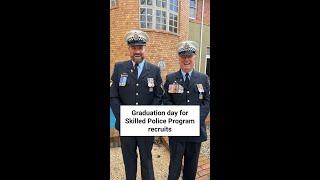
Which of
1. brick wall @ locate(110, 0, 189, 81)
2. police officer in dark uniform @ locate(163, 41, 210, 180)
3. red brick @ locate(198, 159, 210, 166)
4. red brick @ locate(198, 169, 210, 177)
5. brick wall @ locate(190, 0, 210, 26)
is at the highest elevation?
brick wall @ locate(190, 0, 210, 26)

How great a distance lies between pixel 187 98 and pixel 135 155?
71 centimetres

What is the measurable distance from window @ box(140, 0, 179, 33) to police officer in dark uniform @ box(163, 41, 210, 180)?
0.25m

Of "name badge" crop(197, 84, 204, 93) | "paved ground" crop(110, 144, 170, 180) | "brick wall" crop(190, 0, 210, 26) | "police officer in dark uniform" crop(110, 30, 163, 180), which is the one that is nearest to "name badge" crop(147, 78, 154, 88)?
"police officer in dark uniform" crop(110, 30, 163, 180)

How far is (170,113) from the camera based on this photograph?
2646mm

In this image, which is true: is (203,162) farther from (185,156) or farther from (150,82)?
(150,82)

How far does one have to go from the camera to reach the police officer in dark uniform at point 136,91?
2.65 metres

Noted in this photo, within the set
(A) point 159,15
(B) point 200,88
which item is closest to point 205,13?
(A) point 159,15

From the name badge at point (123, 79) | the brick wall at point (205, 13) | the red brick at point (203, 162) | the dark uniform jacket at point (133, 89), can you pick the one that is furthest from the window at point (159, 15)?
the red brick at point (203, 162)

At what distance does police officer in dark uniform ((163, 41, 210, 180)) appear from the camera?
2680mm

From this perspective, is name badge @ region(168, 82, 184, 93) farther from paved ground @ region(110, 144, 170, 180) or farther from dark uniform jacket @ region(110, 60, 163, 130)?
paved ground @ region(110, 144, 170, 180)

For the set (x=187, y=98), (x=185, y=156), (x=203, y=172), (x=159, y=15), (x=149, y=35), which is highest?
(x=159, y=15)

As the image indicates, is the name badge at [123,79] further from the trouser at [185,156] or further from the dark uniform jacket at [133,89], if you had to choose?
the trouser at [185,156]

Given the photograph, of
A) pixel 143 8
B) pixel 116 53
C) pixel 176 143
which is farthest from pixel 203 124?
pixel 143 8

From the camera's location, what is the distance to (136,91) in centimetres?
266
